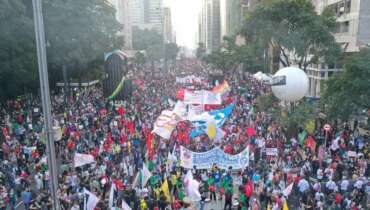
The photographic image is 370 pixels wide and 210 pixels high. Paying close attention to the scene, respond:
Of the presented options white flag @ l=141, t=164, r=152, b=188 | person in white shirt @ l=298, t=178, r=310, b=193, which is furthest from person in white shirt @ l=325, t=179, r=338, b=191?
white flag @ l=141, t=164, r=152, b=188

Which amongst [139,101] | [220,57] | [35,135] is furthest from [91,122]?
[220,57]

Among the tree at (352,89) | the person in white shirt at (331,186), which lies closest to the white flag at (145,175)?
the person in white shirt at (331,186)

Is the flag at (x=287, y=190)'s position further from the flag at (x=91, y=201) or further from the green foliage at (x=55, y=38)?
the green foliage at (x=55, y=38)

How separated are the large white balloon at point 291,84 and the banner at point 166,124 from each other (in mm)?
5696

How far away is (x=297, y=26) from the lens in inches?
1050

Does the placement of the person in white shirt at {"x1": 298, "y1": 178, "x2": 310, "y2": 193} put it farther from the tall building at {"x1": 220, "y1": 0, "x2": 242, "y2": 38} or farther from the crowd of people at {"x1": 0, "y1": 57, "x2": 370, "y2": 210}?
the tall building at {"x1": 220, "y1": 0, "x2": 242, "y2": 38}

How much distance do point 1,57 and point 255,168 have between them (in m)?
17.7

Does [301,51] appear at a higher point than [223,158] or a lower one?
higher

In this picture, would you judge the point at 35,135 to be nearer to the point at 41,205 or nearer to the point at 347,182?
the point at 41,205

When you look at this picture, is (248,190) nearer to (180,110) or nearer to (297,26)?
(180,110)

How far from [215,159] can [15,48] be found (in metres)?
17.2

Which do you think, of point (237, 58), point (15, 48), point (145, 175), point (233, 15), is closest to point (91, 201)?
point (145, 175)

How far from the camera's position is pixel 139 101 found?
3481cm

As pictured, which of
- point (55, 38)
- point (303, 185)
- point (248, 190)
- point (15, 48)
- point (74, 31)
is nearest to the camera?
point (248, 190)
